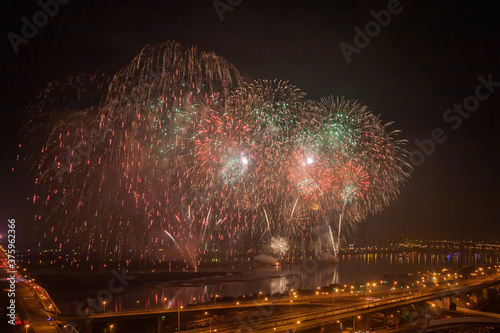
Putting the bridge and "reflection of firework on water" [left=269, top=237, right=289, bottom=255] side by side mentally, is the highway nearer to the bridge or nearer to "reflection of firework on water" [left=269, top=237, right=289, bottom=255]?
the bridge

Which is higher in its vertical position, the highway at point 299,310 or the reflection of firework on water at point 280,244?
the reflection of firework on water at point 280,244

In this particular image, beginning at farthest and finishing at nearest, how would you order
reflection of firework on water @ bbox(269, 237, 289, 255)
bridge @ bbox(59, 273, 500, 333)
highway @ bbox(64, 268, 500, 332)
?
reflection of firework on water @ bbox(269, 237, 289, 255)
bridge @ bbox(59, 273, 500, 333)
highway @ bbox(64, 268, 500, 332)

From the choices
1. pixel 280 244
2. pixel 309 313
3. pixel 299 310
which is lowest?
pixel 299 310

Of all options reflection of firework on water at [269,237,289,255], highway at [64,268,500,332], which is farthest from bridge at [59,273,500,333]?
reflection of firework on water at [269,237,289,255]

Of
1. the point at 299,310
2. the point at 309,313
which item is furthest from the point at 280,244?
the point at 309,313

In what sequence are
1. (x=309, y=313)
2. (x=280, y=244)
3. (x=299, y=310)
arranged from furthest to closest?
(x=280, y=244) < (x=299, y=310) < (x=309, y=313)

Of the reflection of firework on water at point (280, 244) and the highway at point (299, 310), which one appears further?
the reflection of firework on water at point (280, 244)

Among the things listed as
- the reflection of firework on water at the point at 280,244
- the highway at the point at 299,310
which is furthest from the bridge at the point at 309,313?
the reflection of firework on water at the point at 280,244

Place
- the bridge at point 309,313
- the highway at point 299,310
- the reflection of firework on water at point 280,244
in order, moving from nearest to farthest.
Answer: the highway at point 299,310
the bridge at point 309,313
the reflection of firework on water at point 280,244

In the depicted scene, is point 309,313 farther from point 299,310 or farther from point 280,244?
point 280,244

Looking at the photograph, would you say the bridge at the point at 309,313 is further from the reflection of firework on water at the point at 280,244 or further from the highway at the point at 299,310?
the reflection of firework on water at the point at 280,244

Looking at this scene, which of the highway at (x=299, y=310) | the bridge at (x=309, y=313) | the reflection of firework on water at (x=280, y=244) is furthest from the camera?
the reflection of firework on water at (x=280, y=244)

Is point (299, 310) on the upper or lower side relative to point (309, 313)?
lower

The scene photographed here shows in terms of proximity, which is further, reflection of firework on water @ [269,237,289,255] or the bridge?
reflection of firework on water @ [269,237,289,255]
